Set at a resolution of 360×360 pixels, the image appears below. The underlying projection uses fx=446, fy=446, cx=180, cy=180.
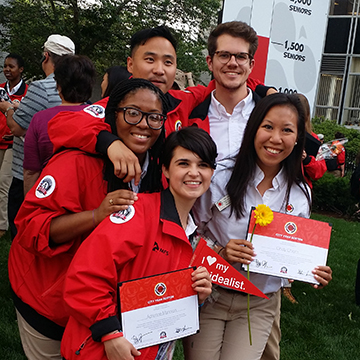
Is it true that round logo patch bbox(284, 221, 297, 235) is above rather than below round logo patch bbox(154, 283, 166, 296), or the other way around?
above

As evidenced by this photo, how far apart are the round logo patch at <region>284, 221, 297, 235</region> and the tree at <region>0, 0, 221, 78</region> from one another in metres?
11.9

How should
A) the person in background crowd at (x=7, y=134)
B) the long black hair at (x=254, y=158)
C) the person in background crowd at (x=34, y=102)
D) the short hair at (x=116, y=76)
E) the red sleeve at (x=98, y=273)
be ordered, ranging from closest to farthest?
1. the red sleeve at (x=98, y=273)
2. the long black hair at (x=254, y=158)
3. the short hair at (x=116, y=76)
4. the person in background crowd at (x=34, y=102)
5. the person in background crowd at (x=7, y=134)

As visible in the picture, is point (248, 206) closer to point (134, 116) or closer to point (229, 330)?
point (229, 330)

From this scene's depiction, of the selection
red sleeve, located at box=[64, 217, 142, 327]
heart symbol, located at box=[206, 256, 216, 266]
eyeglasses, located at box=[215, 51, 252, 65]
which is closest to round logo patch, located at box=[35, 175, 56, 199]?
red sleeve, located at box=[64, 217, 142, 327]

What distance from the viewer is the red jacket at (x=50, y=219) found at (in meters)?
2.05

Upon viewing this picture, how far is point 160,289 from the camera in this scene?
6.57 feet

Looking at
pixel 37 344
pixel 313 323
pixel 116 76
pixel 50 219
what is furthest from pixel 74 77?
pixel 313 323

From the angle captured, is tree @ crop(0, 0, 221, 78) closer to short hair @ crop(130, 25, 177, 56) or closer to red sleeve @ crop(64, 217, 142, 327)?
short hair @ crop(130, 25, 177, 56)

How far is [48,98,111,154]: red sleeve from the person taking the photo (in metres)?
2.15

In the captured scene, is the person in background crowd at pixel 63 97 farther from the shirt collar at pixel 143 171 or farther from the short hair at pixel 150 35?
the shirt collar at pixel 143 171

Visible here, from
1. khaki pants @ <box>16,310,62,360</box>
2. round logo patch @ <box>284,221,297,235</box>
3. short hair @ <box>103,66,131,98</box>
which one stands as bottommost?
khaki pants @ <box>16,310,62,360</box>

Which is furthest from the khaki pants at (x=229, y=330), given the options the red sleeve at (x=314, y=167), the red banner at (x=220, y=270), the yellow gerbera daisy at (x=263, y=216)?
the red sleeve at (x=314, y=167)

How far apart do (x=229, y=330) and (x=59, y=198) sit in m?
1.28

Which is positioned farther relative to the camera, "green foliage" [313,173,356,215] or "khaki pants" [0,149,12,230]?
"green foliage" [313,173,356,215]
